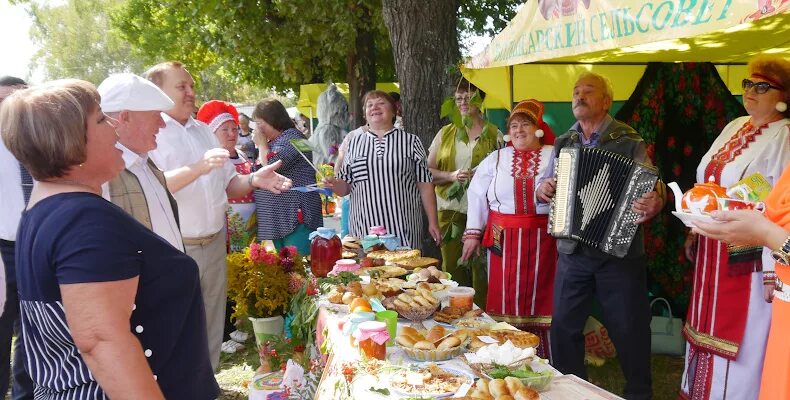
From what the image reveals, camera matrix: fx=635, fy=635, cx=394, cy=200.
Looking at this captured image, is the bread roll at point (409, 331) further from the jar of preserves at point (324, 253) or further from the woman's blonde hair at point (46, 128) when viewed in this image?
the woman's blonde hair at point (46, 128)

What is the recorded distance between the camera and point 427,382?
1932mm

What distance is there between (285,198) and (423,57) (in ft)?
5.31

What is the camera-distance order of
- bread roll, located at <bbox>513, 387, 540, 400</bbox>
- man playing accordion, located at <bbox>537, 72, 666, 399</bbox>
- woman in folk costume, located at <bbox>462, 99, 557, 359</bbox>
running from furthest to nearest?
woman in folk costume, located at <bbox>462, 99, 557, 359</bbox> < man playing accordion, located at <bbox>537, 72, 666, 399</bbox> < bread roll, located at <bbox>513, 387, 540, 400</bbox>

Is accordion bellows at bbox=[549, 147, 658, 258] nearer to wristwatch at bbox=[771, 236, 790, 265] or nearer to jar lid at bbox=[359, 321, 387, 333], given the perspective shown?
wristwatch at bbox=[771, 236, 790, 265]

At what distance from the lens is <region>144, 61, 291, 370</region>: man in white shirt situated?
3.32m

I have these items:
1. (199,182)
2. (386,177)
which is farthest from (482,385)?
(386,177)

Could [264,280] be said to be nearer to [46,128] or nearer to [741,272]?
[46,128]

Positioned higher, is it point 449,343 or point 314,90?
point 314,90

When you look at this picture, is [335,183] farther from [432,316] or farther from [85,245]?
[85,245]

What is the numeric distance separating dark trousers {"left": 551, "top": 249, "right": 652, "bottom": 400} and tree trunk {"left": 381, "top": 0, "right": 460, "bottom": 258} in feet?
5.64

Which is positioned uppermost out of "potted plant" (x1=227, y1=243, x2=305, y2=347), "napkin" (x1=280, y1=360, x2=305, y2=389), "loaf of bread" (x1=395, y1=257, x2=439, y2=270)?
"loaf of bread" (x1=395, y1=257, x2=439, y2=270)

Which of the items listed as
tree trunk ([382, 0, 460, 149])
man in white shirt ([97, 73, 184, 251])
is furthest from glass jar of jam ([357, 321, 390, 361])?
tree trunk ([382, 0, 460, 149])

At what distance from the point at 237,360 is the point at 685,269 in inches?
131

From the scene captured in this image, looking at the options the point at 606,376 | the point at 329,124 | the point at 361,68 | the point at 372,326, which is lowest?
the point at 606,376
